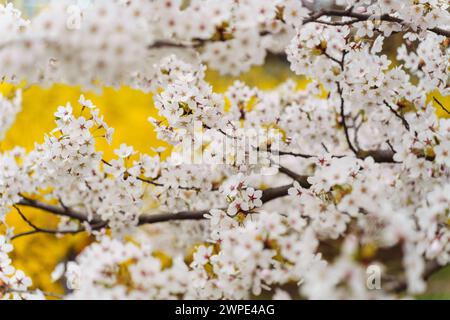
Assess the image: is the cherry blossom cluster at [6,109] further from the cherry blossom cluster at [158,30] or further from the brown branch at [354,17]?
the brown branch at [354,17]

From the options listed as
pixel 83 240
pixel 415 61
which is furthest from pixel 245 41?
pixel 83 240

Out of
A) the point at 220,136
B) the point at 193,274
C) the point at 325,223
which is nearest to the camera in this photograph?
the point at 325,223

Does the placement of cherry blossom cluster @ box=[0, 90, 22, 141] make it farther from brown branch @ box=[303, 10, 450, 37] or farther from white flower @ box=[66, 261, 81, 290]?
brown branch @ box=[303, 10, 450, 37]

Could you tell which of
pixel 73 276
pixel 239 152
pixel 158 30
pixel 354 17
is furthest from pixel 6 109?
pixel 354 17

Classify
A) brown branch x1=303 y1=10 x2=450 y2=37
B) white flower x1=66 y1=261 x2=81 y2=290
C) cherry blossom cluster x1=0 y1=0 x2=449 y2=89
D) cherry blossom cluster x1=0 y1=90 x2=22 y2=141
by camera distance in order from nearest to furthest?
cherry blossom cluster x1=0 y1=0 x2=449 y2=89
brown branch x1=303 y1=10 x2=450 y2=37
white flower x1=66 y1=261 x2=81 y2=290
cherry blossom cluster x1=0 y1=90 x2=22 y2=141

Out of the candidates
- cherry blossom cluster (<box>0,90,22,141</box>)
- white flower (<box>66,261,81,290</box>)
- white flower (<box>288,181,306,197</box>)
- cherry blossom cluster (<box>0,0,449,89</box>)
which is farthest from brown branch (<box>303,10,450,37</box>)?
cherry blossom cluster (<box>0,90,22,141</box>)

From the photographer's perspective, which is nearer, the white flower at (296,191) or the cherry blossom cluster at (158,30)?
the cherry blossom cluster at (158,30)

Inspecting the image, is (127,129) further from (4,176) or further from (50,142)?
(50,142)

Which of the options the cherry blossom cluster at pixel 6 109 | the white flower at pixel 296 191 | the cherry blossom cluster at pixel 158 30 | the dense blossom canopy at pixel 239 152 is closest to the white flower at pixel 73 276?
the dense blossom canopy at pixel 239 152
